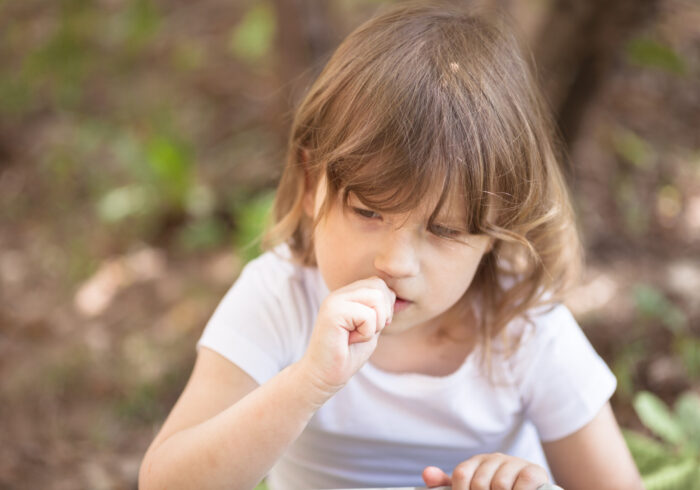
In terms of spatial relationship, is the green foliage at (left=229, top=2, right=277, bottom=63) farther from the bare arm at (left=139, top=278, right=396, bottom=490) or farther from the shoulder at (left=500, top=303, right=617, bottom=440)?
the bare arm at (left=139, top=278, right=396, bottom=490)

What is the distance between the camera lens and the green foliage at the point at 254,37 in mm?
5113

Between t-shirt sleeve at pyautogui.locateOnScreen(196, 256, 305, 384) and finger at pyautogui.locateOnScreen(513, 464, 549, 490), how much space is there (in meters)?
0.54

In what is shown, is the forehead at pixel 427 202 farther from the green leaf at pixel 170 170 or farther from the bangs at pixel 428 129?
the green leaf at pixel 170 170

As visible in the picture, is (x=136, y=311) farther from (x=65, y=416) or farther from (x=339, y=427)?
(x=339, y=427)

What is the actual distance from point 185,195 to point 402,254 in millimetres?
2867

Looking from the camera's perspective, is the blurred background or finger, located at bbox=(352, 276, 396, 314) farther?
the blurred background

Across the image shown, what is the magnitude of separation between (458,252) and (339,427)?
21.3 inches

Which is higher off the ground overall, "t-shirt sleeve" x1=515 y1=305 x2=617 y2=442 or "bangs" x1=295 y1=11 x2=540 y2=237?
"bangs" x1=295 y1=11 x2=540 y2=237

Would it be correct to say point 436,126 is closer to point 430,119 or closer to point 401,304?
point 430,119

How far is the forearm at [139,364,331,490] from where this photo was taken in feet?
3.87

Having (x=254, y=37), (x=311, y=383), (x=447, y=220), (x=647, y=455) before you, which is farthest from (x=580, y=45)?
(x=254, y=37)

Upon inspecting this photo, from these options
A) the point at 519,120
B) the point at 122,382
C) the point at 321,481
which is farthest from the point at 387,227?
the point at 122,382

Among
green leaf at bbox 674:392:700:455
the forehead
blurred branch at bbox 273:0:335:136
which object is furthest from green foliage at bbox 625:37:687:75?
the forehead

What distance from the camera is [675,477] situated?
1678 millimetres
